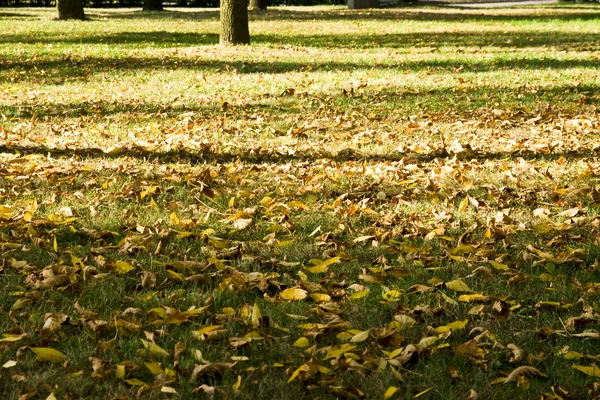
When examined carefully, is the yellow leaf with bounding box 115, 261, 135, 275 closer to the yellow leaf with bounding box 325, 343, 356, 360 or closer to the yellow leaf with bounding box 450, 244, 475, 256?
the yellow leaf with bounding box 325, 343, 356, 360

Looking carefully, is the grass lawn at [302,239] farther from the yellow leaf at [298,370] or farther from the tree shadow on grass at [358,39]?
the tree shadow on grass at [358,39]

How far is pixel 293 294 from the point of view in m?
3.82

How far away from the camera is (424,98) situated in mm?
9688

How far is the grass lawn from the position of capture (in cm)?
312

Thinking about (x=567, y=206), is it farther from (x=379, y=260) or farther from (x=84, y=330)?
(x=84, y=330)

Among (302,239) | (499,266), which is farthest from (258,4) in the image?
(499,266)

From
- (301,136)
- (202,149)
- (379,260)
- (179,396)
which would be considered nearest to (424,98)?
(301,136)

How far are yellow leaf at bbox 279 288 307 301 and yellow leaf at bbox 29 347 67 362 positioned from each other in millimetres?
1130

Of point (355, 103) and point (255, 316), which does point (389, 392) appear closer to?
point (255, 316)

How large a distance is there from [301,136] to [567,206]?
3.13 metres

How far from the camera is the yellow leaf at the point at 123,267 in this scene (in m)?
4.11

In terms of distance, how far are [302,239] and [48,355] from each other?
1906 millimetres

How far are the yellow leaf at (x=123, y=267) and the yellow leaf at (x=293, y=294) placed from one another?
894 millimetres

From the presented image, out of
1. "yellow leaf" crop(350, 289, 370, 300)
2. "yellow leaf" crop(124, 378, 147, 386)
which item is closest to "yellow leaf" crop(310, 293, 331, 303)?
"yellow leaf" crop(350, 289, 370, 300)
